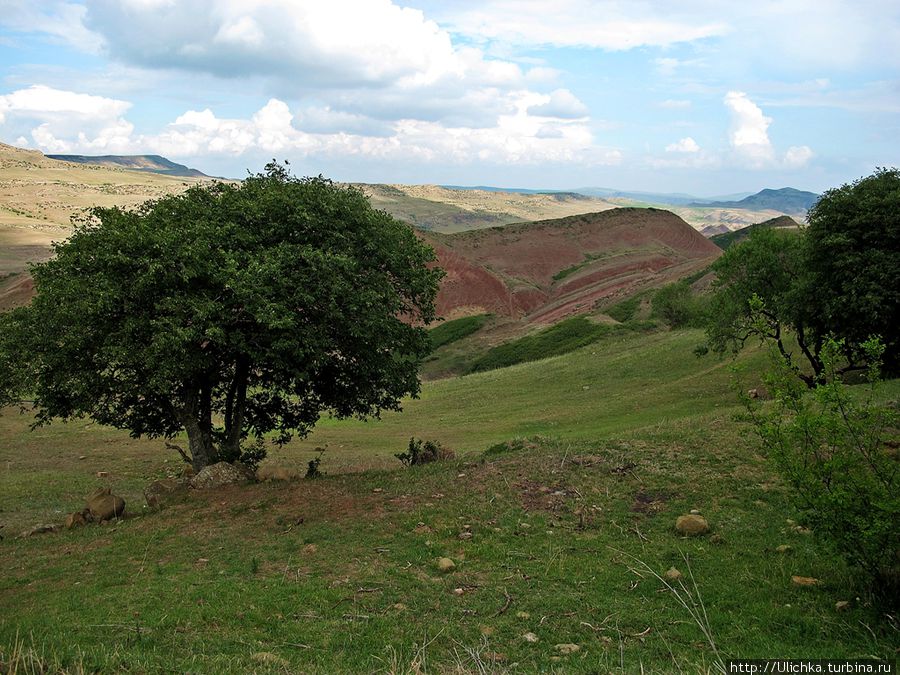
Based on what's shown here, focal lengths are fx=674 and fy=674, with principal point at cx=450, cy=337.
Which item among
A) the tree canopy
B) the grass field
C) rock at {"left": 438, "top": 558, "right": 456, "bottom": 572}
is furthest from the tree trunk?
the tree canopy

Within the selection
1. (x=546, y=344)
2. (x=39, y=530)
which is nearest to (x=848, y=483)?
(x=39, y=530)

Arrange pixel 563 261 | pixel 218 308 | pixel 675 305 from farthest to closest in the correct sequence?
pixel 563 261
pixel 675 305
pixel 218 308

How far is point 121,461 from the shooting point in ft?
104

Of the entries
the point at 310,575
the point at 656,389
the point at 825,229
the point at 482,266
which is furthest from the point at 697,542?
the point at 482,266

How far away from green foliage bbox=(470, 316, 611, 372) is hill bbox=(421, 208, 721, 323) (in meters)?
10.8

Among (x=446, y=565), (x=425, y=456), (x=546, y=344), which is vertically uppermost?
(x=446, y=565)

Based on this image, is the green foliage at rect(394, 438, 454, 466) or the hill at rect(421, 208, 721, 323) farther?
the hill at rect(421, 208, 721, 323)

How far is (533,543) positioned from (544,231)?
4423 inches

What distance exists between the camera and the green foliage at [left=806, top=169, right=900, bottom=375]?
25.0 m

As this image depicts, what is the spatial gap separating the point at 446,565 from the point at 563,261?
10570 centimetres

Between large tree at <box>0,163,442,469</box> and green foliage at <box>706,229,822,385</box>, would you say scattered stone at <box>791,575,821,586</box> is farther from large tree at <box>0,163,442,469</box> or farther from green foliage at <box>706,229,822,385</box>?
green foliage at <box>706,229,822,385</box>

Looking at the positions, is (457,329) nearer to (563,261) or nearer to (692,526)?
(563,261)

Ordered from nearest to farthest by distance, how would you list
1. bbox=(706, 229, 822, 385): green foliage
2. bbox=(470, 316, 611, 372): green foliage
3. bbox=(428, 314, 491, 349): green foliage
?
1. bbox=(706, 229, 822, 385): green foliage
2. bbox=(470, 316, 611, 372): green foliage
3. bbox=(428, 314, 491, 349): green foliage

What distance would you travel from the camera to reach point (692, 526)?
13.8 m
